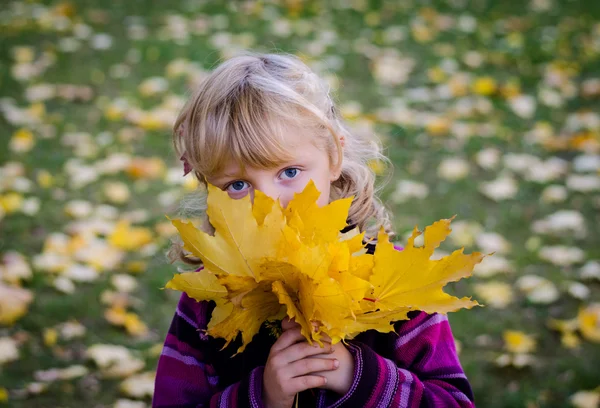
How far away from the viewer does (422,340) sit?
1.52 meters

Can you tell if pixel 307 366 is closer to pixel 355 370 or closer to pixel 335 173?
pixel 355 370

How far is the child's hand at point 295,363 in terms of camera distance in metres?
1.27

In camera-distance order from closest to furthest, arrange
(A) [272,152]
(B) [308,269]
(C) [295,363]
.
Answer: (B) [308,269]
(C) [295,363]
(A) [272,152]

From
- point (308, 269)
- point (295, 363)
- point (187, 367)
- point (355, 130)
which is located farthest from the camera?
point (355, 130)

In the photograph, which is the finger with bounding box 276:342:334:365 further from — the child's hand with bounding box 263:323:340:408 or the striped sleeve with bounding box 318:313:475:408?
the striped sleeve with bounding box 318:313:475:408

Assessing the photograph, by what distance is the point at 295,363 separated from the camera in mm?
1280

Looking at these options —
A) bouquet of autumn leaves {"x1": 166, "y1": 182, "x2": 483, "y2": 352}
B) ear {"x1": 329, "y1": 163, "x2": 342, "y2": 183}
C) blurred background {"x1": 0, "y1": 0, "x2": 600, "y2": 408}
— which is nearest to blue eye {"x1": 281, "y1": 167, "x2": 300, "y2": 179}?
ear {"x1": 329, "y1": 163, "x2": 342, "y2": 183}

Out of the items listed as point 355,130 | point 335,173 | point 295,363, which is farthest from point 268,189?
point 355,130

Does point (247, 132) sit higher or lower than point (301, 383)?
higher

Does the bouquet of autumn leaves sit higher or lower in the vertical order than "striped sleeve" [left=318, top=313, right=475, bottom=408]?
higher

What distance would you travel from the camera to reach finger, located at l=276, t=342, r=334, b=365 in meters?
1.27

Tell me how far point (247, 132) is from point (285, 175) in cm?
12

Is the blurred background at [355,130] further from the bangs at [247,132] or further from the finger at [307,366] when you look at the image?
the finger at [307,366]

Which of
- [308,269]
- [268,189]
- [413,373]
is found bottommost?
[413,373]
